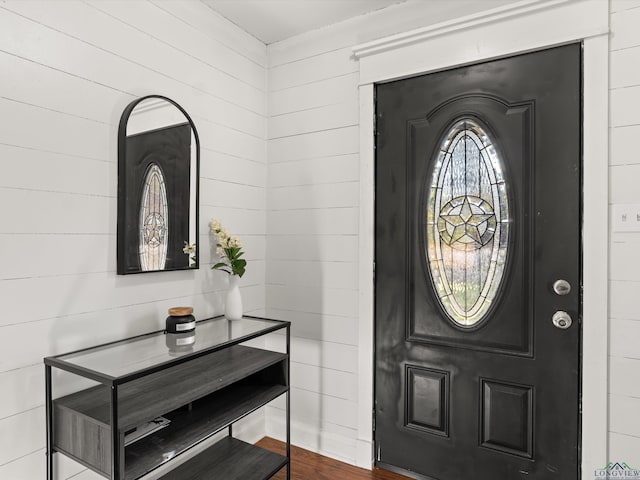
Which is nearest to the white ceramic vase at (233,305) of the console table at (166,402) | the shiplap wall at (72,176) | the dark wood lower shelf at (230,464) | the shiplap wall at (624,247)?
the console table at (166,402)

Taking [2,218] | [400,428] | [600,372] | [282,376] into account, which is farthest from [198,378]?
[600,372]

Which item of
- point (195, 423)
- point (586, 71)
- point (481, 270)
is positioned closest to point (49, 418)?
point (195, 423)

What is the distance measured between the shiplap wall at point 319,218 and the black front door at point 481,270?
18 cm

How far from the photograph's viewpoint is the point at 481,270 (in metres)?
1.93

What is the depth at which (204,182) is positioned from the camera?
7.04 ft

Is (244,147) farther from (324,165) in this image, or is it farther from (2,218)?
(2,218)

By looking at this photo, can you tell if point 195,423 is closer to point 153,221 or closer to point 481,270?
point 153,221

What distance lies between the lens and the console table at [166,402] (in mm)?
1332

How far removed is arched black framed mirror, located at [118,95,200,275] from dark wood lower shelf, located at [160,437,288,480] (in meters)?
0.96

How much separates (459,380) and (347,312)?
667mm

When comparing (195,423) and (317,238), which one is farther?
(317,238)

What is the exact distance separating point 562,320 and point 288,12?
205 centimetres

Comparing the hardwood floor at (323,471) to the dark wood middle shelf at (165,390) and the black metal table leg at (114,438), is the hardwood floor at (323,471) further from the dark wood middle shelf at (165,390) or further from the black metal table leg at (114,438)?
the black metal table leg at (114,438)

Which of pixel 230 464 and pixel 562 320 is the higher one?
pixel 562 320
